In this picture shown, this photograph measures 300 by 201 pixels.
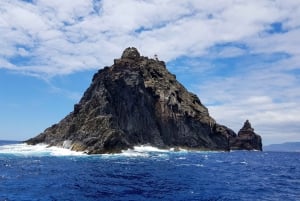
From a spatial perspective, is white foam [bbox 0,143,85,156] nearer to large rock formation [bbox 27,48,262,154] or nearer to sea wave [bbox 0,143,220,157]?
sea wave [bbox 0,143,220,157]

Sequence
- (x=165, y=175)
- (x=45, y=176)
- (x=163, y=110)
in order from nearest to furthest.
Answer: (x=45, y=176)
(x=165, y=175)
(x=163, y=110)

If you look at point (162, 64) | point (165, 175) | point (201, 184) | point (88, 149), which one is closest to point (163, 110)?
point (162, 64)

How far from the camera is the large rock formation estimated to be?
14512 cm

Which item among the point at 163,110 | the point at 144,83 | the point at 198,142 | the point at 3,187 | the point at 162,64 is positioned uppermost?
the point at 162,64

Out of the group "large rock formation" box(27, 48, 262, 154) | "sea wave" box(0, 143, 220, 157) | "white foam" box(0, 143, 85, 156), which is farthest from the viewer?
"large rock formation" box(27, 48, 262, 154)

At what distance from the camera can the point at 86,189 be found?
4362 centimetres

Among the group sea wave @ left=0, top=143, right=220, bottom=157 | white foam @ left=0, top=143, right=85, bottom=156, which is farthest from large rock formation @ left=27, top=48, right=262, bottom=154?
white foam @ left=0, top=143, right=85, bottom=156

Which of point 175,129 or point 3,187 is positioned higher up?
point 175,129

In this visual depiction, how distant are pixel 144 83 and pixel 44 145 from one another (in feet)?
157

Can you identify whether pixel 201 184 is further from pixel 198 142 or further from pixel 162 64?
pixel 162 64

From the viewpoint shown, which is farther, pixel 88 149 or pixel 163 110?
pixel 163 110

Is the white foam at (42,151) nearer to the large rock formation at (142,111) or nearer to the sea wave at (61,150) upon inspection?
the sea wave at (61,150)

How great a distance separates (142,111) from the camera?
160750mm

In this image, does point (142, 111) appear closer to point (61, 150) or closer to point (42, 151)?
point (61, 150)
